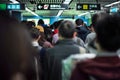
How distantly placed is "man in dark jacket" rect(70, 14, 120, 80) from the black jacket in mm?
1552

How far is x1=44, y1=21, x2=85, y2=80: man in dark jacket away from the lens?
3.65 meters

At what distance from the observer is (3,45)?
0.95 m

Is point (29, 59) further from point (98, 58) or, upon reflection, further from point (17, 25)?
point (98, 58)

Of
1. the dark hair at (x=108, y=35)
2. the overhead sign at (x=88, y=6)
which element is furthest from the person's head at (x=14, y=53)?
the overhead sign at (x=88, y=6)

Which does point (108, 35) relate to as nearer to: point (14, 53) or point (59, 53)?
point (14, 53)

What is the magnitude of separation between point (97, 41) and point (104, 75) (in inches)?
9.8

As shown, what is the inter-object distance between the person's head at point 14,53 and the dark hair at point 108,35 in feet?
3.65

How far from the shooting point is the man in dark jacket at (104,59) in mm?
1938

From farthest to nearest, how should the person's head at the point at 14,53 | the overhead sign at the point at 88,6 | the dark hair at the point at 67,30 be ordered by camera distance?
the overhead sign at the point at 88,6 → the dark hair at the point at 67,30 → the person's head at the point at 14,53

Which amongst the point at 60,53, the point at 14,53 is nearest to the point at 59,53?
the point at 60,53

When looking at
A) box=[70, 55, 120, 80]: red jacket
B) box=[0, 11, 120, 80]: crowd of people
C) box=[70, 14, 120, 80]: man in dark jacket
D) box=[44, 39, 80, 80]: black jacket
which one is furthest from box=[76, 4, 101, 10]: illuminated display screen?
box=[70, 55, 120, 80]: red jacket

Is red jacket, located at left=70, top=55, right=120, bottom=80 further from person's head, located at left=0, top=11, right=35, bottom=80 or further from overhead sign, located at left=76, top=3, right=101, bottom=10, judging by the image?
overhead sign, located at left=76, top=3, right=101, bottom=10

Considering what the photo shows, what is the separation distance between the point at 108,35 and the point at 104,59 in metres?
0.15

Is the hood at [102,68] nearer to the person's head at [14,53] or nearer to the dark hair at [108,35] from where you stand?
the dark hair at [108,35]
